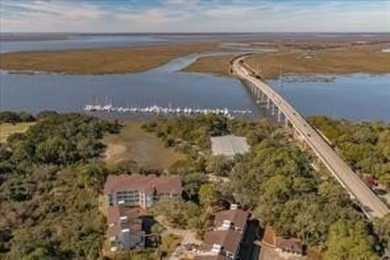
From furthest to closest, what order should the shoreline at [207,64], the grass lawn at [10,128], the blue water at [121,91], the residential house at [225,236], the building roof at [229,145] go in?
1. the shoreline at [207,64]
2. the blue water at [121,91]
3. the grass lawn at [10,128]
4. the building roof at [229,145]
5. the residential house at [225,236]

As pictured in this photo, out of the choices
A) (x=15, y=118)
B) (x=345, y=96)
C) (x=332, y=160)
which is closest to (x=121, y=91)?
(x=15, y=118)

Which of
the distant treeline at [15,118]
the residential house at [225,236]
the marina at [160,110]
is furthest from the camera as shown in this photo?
the marina at [160,110]

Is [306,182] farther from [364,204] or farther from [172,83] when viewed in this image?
[172,83]

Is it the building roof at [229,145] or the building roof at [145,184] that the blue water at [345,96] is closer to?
the building roof at [229,145]

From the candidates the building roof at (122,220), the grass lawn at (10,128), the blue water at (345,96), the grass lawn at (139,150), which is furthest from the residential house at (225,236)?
the blue water at (345,96)

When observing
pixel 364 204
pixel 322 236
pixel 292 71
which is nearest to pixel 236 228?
pixel 322 236

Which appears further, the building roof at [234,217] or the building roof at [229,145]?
the building roof at [229,145]

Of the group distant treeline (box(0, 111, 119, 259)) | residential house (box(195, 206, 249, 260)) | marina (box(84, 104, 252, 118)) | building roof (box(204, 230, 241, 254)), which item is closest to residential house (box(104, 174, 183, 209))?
distant treeline (box(0, 111, 119, 259))
